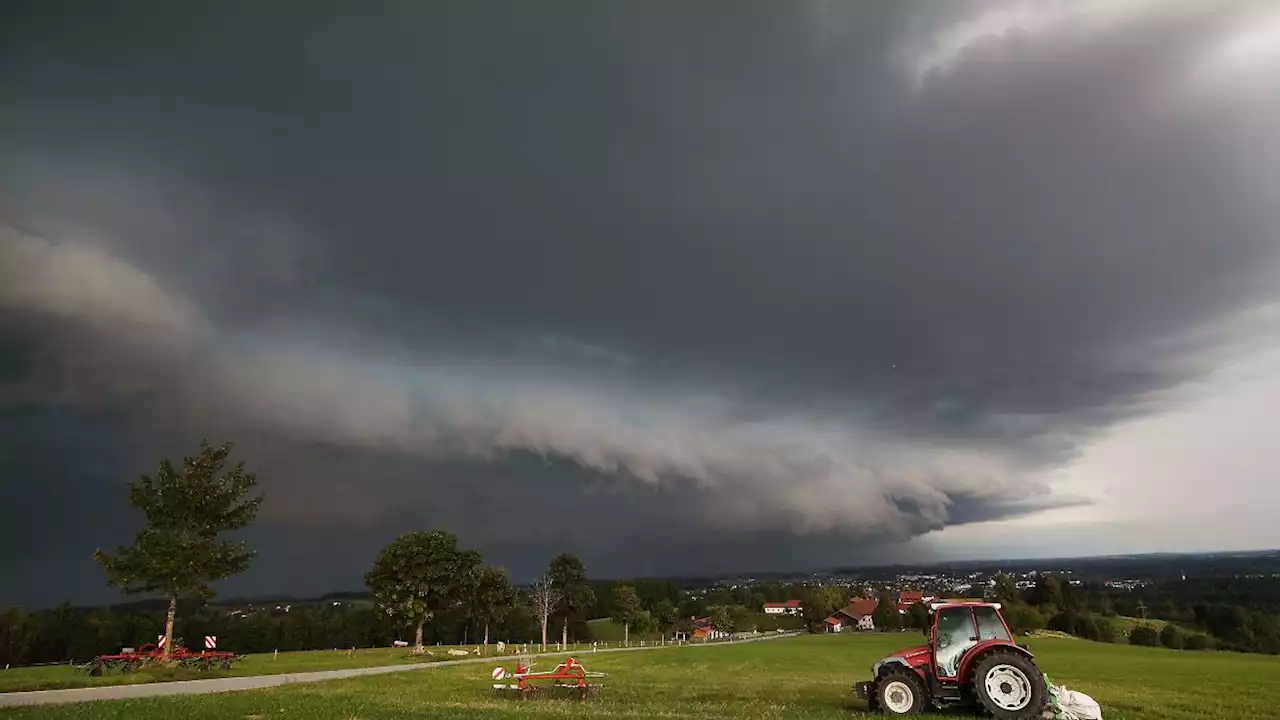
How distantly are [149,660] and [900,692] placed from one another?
1610 inches

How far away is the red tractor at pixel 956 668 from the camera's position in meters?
17.6

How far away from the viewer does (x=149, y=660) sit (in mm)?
38688

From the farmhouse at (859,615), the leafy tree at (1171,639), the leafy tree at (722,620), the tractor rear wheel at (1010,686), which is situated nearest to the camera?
the tractor rear wheel at (1010,686)

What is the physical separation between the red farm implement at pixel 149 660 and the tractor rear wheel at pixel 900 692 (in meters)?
37.7

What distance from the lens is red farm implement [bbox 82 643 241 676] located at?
3575 cm

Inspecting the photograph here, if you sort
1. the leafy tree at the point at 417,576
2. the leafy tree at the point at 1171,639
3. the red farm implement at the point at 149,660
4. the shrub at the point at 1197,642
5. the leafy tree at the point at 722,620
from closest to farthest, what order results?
1. the red farm implement at the point at 149,660
2. the leafy tree at the point at 417,576
3. the shrub at the point at 1197,642
4. the leafy tree at the point at 1171,639
5. the leafy tree at the point at 722,620

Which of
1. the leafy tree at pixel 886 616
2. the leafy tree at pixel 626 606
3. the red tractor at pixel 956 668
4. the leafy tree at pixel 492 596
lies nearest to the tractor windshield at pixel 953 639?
the red tractor at pixel 956 668

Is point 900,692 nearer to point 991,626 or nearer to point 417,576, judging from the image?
point 991,626

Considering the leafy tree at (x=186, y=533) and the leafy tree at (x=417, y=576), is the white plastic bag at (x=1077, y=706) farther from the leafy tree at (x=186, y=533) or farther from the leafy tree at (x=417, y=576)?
the leafy tree at (x=417, y=576)

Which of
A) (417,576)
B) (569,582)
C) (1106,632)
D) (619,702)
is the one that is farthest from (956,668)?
(1106,632)

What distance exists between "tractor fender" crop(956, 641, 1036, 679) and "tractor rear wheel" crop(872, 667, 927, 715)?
1.17 metres

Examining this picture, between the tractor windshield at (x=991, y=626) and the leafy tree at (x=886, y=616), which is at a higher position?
the tractor windshield at (x=991, y=626)

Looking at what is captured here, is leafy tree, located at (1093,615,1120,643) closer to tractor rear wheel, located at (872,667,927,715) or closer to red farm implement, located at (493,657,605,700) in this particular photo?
red farm implement, located at (493,657,605,700)

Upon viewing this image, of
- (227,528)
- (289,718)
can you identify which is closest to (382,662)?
(227,528)
